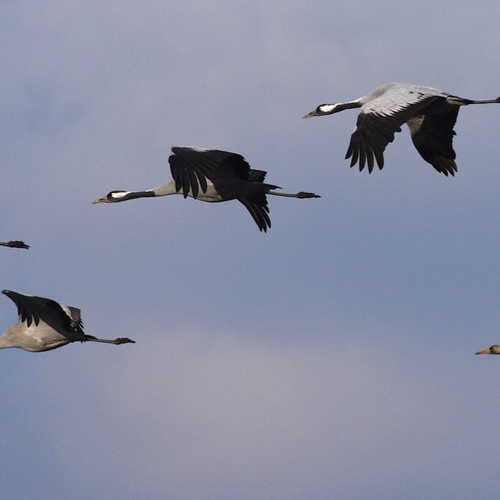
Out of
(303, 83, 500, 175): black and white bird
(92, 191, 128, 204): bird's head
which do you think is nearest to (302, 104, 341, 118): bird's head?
(303, 83, 500, 175): black and white bird

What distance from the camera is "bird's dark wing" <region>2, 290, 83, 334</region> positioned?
14773 mm

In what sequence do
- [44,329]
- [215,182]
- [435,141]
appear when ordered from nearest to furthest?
1. [44,329]
2. [215,182]
3. [435,141]

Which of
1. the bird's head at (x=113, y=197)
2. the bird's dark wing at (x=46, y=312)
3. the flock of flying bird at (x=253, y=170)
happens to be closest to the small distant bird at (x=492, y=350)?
the flock of flying bird at (x=253, y=170)

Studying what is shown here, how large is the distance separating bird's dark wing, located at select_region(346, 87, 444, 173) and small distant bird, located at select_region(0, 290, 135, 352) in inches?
164

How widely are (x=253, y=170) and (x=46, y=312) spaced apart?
379 centimetres

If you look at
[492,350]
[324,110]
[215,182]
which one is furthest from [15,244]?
[492,350]

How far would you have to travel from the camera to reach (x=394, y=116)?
14.9 meters

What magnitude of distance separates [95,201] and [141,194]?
1405 millimetres

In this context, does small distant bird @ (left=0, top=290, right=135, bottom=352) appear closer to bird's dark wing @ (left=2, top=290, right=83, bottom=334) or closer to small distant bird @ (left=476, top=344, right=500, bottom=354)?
bird's dark wing @ (left=2, top=290, right=83, bottom=334)

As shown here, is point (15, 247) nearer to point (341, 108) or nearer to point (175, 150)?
point (175, 150)

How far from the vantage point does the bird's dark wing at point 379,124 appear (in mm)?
14359

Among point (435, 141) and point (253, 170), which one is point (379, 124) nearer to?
point (253, 170)

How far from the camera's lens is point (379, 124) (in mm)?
14648

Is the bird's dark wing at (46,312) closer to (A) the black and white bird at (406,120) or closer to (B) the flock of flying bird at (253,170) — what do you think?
(B) the flock of flying bird at (253,170)
